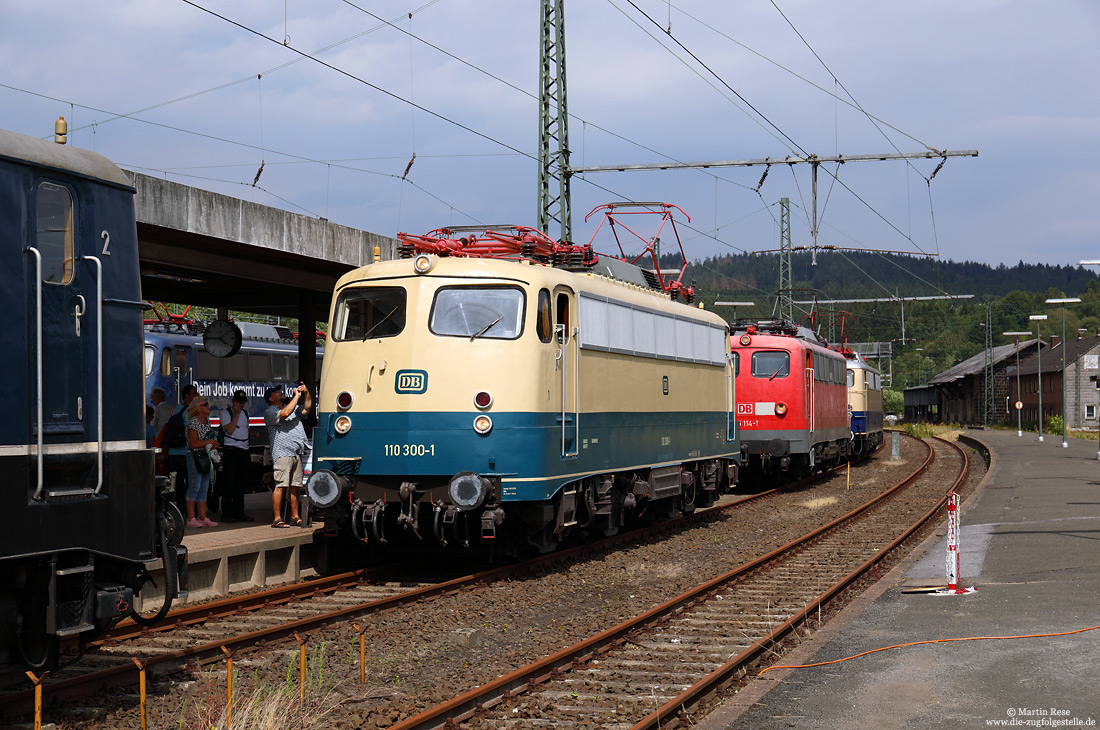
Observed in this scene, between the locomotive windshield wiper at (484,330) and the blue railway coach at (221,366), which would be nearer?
the locomotive windshield wiper at (484,330)

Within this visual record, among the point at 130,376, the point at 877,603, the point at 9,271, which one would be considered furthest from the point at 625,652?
the point at 9,271

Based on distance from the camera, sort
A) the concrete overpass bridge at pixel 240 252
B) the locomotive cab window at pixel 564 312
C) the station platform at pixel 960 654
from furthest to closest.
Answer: the locomotive cab window at pixel 564 312 → the concrete overpass bridge at pixel 240 252 → the station platform at pixel 960 654

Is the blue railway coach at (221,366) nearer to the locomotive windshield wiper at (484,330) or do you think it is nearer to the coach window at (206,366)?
the coach window at (206,366)

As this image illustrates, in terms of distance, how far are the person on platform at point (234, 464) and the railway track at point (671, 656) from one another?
630 centimetres

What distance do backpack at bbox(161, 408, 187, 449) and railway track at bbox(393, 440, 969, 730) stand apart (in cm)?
614

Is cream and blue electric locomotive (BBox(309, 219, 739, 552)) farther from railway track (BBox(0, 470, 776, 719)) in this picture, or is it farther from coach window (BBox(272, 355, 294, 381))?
coach window (BBox(272, 355, 294, 381))

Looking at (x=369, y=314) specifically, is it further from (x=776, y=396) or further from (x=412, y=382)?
(x=776, y=396)

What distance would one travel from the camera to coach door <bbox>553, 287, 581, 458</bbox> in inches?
502

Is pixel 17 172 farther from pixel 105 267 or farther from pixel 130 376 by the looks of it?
A: pixel 130 376

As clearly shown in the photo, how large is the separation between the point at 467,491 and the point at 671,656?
10.5ft

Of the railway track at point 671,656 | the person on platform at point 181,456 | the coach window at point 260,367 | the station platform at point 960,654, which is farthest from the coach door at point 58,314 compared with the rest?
the coach window at point 260,367

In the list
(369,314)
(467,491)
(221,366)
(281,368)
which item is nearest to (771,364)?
(281,368)

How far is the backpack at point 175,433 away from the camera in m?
13.2

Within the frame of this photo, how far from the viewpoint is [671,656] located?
29.8 feet
